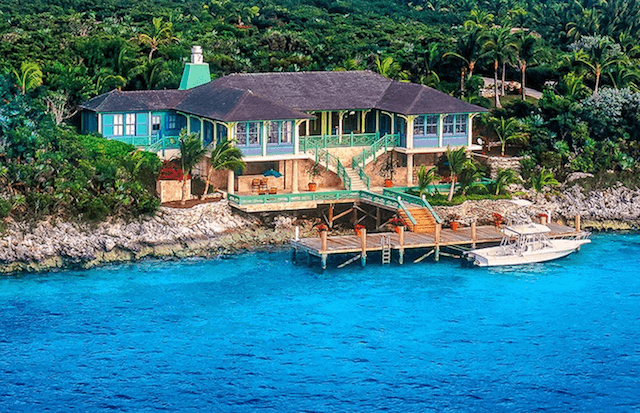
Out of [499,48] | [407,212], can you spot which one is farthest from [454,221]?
[499,48]

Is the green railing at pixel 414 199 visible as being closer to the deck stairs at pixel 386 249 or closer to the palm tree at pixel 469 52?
the deck stairs at pixel 386 249

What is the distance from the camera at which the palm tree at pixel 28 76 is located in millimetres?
68312

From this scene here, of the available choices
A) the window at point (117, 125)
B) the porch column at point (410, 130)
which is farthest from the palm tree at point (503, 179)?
the window at point (117, 125)

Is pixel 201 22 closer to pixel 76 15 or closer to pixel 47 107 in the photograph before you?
pixel 76 15

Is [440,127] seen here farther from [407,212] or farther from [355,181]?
[407,212]

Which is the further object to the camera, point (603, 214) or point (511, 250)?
point (603, 214)

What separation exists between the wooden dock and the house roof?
7345 mm

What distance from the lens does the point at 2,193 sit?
60438mm

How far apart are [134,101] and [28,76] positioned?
6.26 meters

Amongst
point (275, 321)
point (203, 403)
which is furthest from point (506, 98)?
point (203, 403)

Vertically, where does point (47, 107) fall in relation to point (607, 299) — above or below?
above

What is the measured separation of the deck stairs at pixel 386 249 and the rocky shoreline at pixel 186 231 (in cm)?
520

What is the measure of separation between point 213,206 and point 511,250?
15.0 metres

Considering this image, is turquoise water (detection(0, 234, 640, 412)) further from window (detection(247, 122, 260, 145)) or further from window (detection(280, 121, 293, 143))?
window (detection(280, 121, 293, 143))
